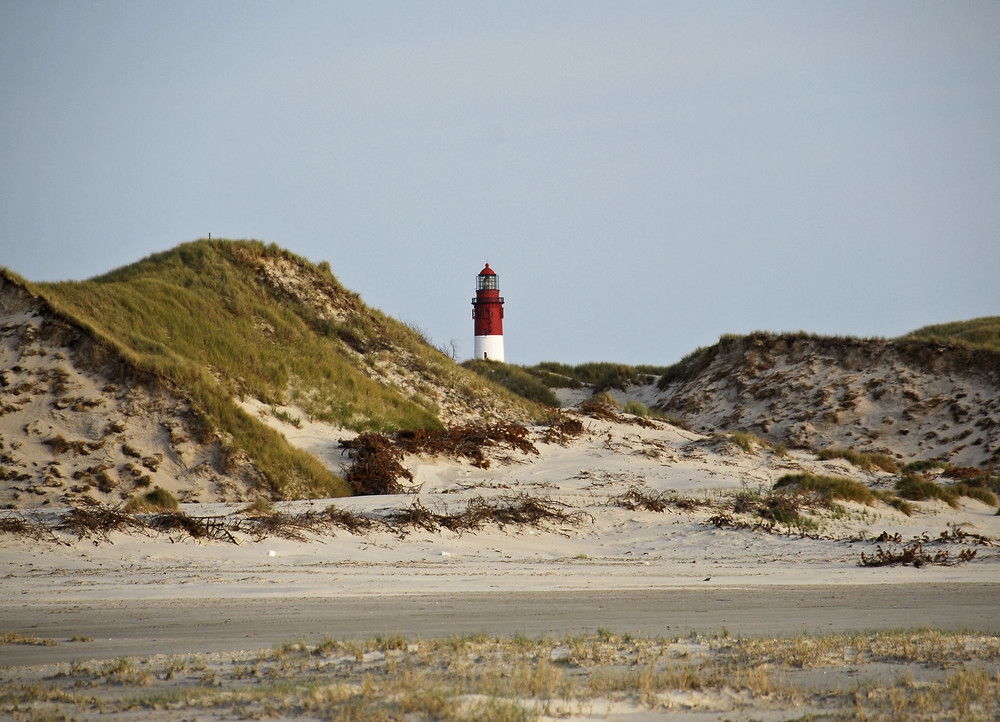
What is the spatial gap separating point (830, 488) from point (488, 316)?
101ft

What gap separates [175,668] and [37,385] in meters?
12.1

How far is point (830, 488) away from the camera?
16984 mm

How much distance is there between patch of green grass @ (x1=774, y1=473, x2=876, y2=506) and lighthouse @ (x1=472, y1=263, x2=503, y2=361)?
29.9m

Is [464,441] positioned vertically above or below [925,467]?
above

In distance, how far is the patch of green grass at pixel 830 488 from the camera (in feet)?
55.2

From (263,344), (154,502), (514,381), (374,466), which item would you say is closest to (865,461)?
(374,466)


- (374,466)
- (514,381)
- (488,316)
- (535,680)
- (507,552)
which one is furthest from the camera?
(488,316)

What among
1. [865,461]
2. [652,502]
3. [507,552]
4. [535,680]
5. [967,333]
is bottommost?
[535,680]

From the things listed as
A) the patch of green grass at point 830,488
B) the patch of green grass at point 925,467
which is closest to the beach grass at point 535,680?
the patch of green grass at point 830,488

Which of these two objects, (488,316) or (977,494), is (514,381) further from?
(977,494)

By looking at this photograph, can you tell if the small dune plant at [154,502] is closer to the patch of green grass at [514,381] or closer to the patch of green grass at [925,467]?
the patch of green grass at [514,381]

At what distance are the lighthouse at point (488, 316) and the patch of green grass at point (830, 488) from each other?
98.0 feet

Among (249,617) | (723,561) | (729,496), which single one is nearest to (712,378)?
(729,496)

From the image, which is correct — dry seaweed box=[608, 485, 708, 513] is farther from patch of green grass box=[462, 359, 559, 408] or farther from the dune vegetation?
patch of green grass box=[462, 359, 559, 408]
